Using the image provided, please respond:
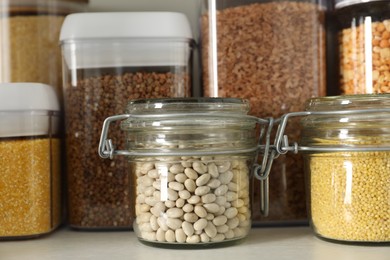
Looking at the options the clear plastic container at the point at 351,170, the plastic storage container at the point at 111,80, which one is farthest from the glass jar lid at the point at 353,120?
the plastic storage container at the point at 111,80

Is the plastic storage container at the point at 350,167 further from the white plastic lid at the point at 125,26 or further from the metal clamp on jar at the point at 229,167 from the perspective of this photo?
the white plastic lid at the point at 125,26

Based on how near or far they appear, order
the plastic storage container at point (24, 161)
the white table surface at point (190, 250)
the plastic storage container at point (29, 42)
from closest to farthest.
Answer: the white table surface at point (190, 250) < the plastic storage container at point (24, 161) < the plastic storage container at point (29, 42)

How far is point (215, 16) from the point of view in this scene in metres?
0.95

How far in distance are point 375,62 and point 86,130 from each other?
1.48 ft

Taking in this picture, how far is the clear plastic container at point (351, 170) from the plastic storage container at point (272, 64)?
0.09 meters

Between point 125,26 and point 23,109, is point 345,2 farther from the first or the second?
point 23,109

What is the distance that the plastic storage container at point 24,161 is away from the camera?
0.87 metres

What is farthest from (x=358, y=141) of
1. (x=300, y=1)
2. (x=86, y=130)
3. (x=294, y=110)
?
(x=86, y=130)

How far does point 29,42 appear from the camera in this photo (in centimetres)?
100

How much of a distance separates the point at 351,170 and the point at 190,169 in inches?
8.3

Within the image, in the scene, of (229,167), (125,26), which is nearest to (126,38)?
(125,26)

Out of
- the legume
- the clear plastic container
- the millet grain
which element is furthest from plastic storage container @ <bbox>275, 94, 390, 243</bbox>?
the millet grain

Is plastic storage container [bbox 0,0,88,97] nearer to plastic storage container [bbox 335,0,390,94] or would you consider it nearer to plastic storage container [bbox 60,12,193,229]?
plastic storage container [bbox 60,12,193,229]

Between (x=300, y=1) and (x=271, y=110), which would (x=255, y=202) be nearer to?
(x=271, y=110)
